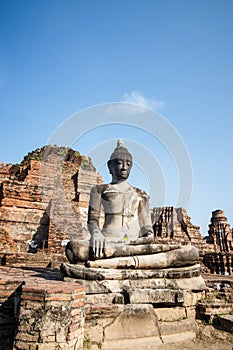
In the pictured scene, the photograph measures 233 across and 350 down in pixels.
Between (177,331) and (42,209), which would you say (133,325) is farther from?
(42,209)

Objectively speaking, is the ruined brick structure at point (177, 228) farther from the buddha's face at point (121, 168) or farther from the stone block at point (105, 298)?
the stone block at point (105, 298)

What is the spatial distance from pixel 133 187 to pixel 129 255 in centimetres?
144

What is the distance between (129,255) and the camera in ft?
13.0

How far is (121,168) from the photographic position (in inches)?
196

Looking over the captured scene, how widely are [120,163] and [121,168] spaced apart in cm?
9

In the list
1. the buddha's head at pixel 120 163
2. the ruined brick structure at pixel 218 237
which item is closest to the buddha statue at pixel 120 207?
the buddha's head at pixel 120 163

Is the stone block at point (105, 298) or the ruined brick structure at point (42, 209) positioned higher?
the ruined brick structure at point (42, 209)

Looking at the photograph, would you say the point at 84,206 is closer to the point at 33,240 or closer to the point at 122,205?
the point at 33,240

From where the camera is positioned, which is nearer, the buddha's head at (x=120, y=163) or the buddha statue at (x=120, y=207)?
the buddha statue at (x=120, y=207)

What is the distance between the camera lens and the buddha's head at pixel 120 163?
4.99 meters

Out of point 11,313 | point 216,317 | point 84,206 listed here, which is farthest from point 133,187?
point 84,206

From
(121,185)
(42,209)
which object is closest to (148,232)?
(121,185)

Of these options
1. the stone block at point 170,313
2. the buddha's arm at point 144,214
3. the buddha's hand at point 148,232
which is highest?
the buddha's arm at point 144,214

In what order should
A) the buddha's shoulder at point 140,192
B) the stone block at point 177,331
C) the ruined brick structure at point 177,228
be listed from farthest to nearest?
the ruined brick structure at point 177,228
the buddha's shoulder at point 140,192
the stone block at point 177,331
